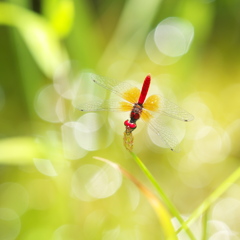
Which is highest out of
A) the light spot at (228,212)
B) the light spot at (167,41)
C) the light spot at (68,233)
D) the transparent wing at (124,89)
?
the light spot at (167,41)

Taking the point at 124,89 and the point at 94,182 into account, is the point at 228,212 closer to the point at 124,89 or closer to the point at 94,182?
the point at 94,182

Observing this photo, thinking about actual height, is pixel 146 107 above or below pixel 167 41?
below

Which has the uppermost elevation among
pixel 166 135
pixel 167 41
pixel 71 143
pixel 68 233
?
pixel 167 41

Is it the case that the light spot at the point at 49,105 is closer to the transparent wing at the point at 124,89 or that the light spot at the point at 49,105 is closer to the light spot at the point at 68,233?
the light spot at the point at 68,233

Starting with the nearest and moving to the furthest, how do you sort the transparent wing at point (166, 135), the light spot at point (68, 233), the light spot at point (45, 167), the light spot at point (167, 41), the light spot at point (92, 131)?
the transparent wing at point (166, 135), the light spot at point (68, 233), the light spot at point (45, 167), the light spot at point (92, 131), the light spot at point (167, 41)

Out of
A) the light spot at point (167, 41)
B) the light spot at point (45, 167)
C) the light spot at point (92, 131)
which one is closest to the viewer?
the light spot at point (45, 167)

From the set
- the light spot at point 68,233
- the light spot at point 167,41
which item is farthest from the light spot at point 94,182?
the light spot at point 167,41

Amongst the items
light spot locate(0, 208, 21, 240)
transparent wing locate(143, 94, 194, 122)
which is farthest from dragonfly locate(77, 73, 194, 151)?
light spot locate(0, 208, 21, 240)

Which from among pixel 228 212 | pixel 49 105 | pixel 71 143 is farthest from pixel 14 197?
pixel 228 212
